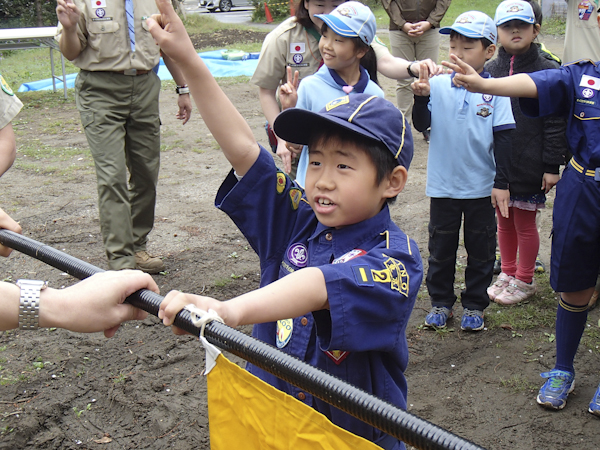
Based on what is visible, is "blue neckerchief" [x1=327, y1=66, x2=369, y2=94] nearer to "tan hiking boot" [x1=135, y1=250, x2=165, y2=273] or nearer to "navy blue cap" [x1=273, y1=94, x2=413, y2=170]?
"navy blue cap" [x1=273, y1=94, x2=413, y2=170]

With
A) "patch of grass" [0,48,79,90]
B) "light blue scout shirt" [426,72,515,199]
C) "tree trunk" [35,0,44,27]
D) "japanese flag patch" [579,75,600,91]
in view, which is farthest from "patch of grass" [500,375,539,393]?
"tree trunk" [35,0,44,27]

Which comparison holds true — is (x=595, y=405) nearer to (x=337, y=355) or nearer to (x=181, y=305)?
(x=337, y=355)

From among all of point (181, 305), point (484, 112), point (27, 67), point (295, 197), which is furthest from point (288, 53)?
point (27, 67)

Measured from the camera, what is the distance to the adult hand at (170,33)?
1.58 m

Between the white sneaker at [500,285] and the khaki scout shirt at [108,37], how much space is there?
9.88ft

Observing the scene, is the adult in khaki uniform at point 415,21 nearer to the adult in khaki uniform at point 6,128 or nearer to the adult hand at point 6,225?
the adult in khaki uniform at point 6,128

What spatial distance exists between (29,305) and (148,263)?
10.9ft

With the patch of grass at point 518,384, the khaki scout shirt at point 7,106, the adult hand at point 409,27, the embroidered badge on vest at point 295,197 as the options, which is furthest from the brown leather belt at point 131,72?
the patch of grass at point 518,384

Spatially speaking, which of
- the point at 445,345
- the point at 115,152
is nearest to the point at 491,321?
the point at 445,345

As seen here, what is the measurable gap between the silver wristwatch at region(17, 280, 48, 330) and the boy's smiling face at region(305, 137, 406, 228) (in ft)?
2.40

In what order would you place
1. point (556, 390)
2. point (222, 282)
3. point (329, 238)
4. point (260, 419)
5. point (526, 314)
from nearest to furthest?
point (260, 419) < point (329, 238) < point (556, 390) < point (526, 314) < point (222, 282)

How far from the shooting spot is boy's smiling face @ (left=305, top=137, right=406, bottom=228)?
163 centimetres

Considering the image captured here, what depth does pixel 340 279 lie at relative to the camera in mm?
1410

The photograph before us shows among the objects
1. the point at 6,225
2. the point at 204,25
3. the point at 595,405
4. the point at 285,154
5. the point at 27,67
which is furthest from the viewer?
the point at 204,25
